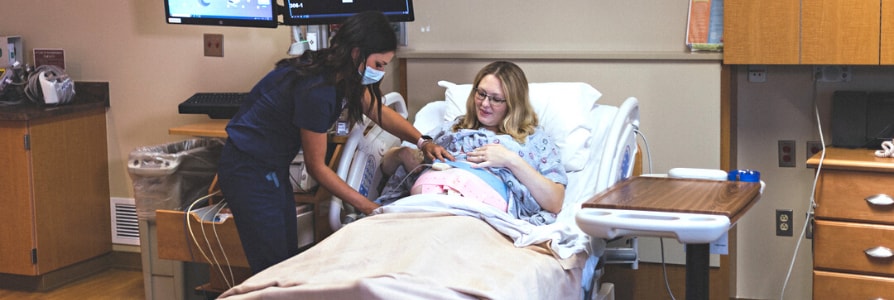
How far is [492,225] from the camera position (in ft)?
9.29

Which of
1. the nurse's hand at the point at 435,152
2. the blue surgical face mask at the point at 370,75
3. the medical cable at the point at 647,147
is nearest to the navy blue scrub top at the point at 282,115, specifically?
the blue surgical face mask at the point at 370,75

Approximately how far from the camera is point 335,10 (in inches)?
144

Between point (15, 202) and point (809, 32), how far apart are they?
3.18m

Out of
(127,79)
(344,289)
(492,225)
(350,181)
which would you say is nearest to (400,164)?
(350,181)

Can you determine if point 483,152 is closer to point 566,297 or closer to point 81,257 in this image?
point 566,297

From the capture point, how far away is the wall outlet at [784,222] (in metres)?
3.76

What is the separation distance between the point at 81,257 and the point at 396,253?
258 centimetres

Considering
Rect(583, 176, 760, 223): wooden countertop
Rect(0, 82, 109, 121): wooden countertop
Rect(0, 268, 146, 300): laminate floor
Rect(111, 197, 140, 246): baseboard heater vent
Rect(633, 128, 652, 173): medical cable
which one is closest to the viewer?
Rect(583, 176, 760, 223): wooden countertop

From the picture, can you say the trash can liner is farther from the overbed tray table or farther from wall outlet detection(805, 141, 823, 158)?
wall outlet detection(805, 141, 823, 158)

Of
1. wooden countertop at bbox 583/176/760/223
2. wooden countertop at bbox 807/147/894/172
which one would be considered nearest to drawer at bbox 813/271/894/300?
wooden countertop at bbox 807/147/894/172

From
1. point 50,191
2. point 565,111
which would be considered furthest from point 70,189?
point 565,111

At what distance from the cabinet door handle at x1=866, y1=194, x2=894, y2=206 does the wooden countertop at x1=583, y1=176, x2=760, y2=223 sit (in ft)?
1.61

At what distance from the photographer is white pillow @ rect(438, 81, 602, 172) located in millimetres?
3344

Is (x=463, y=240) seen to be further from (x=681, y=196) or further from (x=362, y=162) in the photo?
(x=362, y=162)
